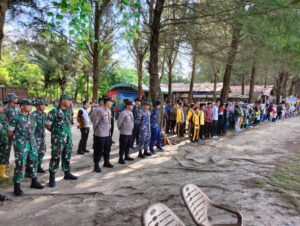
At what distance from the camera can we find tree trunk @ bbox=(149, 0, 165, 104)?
9.62 metres

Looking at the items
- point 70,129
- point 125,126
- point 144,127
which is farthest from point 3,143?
point 144,127

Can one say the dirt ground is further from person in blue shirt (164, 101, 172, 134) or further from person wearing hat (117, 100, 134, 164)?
person in blue shirt (164, 101, 172, 134)

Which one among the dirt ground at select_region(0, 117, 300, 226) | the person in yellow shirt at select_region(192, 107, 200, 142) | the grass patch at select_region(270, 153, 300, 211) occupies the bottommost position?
the dirt ground at select_region(0, 117, 300, 226)

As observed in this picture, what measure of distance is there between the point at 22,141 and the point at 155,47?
617 centimetres

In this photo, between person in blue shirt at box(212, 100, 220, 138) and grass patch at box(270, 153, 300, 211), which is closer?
grass patch at box(270, 153, 300, 211)

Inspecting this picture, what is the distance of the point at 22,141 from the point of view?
5051 millimetres

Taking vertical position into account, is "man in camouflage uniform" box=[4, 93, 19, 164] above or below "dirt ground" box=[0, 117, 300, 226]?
above

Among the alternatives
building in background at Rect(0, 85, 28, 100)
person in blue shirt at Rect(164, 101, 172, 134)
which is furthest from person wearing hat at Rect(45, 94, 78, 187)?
building in background at Rect(0, 85, 28, 100)

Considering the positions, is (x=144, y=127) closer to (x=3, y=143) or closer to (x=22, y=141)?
(x=3, y=143)

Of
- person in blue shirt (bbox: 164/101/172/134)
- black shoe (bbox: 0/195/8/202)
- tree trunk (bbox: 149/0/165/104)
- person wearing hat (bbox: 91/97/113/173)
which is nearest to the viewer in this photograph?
black shoe (bbox: 0/195/8/202)

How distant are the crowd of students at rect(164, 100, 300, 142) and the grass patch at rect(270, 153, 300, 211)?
403cm

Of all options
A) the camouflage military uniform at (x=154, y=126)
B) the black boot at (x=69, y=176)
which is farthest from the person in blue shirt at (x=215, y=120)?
the black boot at (x=69, y=176)

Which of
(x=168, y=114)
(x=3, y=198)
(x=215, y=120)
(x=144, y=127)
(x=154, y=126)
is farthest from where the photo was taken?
(x=168, y=114)

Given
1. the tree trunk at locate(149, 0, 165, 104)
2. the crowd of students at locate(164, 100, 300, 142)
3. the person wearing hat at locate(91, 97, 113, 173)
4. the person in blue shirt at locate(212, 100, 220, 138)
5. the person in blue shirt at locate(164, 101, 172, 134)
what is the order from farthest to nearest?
the person in blue shirt at locate(164, 101, 172, 134) < the person in blue shirt at locate(212, 100, 220, 138) < the crowd of students at locate(164, 100, 300, 142) < the tree trunk at locate(149, 0, 165, 104) < the person wearing hat at locate(91, 97, 113, 173)
